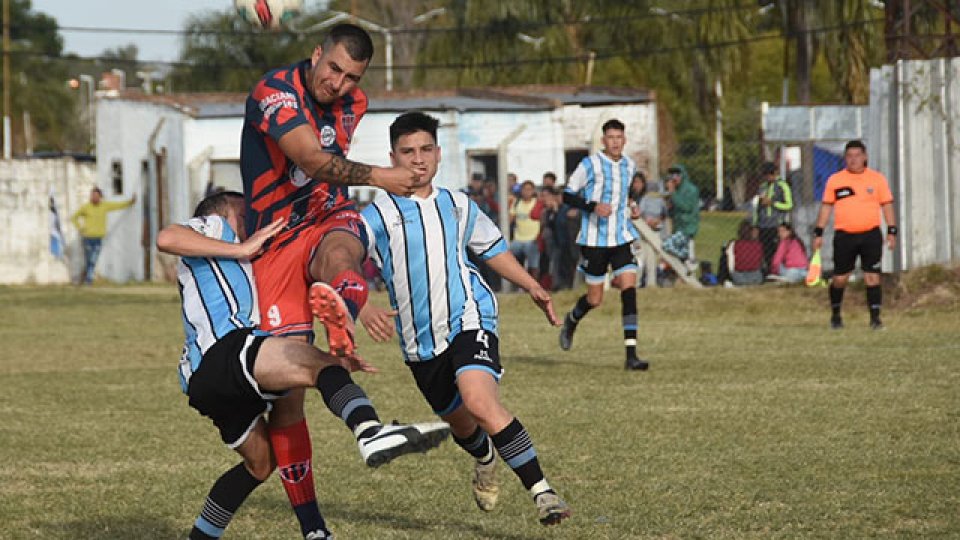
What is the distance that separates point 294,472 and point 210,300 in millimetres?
881

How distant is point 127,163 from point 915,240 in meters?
23.7

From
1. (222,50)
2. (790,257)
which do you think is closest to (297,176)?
(790,257)

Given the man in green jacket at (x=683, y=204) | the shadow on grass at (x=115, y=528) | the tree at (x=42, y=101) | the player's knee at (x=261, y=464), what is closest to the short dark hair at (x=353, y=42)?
the player's knee at (x=261, y=464)

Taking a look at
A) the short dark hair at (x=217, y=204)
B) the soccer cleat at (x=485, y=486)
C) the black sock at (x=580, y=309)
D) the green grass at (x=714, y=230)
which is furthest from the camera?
the green grass at (x=714, y=230)

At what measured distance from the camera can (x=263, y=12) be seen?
835 centimetres

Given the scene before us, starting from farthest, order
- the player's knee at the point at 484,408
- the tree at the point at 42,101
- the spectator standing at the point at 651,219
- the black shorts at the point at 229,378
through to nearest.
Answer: the tree at the point at 42,101 < the spectator standing at the point at 651,219 < the player's knee at the point at 484,408 < the black shorts at the point at 229,378

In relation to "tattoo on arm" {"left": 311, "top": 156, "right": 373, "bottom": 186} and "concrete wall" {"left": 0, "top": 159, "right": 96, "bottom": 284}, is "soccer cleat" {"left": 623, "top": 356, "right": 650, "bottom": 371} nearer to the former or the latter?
"tattoo on arm" {"left": 311, "top": 156, "right": 373, "bottom": 186}

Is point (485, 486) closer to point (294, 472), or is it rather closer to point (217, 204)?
point (294, 472)

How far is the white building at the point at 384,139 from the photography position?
3272 centimetres

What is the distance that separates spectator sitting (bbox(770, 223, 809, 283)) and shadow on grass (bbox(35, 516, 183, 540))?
1694 centimetres

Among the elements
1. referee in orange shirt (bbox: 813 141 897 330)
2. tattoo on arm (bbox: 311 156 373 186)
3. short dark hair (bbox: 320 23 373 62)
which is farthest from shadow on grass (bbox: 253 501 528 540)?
referee in orange shirt (bbox: 813 141 897 330)

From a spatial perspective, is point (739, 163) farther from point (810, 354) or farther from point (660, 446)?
point (660, 446)

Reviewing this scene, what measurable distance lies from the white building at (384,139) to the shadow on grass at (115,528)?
21.4 meters

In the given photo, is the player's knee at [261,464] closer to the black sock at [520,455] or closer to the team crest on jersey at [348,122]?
the black sock at [520,455]
